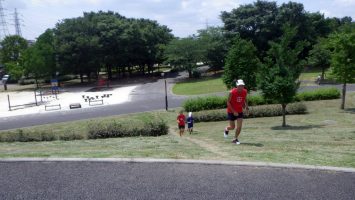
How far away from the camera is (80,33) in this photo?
197 feet

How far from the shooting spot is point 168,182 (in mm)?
5891

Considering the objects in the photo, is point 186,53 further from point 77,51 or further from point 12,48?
point 12,48

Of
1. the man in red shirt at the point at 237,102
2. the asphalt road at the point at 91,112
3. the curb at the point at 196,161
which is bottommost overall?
the asphalt road at the point at 91,112

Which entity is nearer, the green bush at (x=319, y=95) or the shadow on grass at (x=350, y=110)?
the shadow on grass at (x=350, y=110)

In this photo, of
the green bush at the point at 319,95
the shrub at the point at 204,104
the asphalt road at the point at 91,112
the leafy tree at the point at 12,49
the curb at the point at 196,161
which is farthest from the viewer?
the leafy tree at the point at 12,49

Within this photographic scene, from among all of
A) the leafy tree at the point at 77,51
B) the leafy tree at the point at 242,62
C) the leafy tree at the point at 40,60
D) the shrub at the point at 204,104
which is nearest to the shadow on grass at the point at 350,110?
the leafy tree at the point at 242,62

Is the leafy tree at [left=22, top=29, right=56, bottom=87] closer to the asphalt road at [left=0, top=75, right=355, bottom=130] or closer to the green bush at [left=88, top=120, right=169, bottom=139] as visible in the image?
the asphalt road at [left=0, top=75, right=355, bottom=130]

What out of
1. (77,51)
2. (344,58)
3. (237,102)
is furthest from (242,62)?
(77,51)

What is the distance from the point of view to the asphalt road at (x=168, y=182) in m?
5.40

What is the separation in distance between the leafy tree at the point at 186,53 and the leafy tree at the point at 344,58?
32602 mm

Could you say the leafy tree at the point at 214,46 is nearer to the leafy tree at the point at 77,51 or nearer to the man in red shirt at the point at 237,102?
the leafy tree at the point at 77,51

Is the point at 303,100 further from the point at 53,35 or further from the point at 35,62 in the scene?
the point at 53,35

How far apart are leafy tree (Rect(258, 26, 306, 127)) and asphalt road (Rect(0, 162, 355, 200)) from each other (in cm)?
1190

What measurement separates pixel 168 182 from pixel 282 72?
13.4 metres
